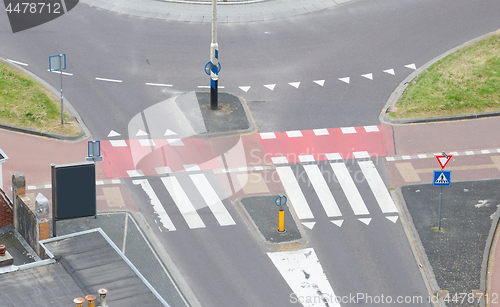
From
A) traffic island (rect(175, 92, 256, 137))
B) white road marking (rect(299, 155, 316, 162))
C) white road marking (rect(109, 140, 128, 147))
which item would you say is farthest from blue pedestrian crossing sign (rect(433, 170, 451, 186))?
white road marking (rect(109, 140, 128, 147))

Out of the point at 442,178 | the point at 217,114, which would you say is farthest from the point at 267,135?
the point at 442,178

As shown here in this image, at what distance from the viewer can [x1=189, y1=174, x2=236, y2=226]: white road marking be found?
32.2 metres

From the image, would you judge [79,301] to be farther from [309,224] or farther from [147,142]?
[147,142]

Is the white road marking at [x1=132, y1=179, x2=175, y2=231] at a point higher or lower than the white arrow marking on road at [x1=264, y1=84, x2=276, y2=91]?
lower

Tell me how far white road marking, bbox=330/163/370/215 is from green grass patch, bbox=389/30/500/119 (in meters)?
4.84

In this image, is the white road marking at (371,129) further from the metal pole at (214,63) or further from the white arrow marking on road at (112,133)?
the white arrow marking on road at (112,133)

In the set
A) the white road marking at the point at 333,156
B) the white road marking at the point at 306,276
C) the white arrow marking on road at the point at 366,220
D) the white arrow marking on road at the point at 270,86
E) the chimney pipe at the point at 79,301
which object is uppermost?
the white arrow marking on road at the point at 270,86

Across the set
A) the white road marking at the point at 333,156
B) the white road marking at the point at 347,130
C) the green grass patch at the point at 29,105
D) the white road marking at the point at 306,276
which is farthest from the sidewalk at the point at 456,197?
the green grass patch at the point at 29,105

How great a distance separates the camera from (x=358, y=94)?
40.1 metres

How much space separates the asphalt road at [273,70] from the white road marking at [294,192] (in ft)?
3.59

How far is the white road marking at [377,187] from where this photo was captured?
109 feet

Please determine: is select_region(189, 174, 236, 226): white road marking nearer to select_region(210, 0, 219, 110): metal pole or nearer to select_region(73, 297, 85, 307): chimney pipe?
select_region(210, 0, 219, 110): metal pole

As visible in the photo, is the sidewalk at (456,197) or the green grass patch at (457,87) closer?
the sidewalk at (456,197)

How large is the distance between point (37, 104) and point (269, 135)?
10206mm
